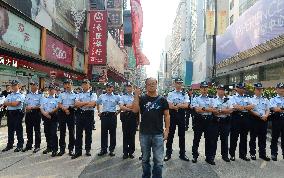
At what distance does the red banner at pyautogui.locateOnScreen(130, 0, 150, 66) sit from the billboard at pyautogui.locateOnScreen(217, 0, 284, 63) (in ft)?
24.7

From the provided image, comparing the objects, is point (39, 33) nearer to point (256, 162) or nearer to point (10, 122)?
point (10, 122)

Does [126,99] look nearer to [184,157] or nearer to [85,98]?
[85,98]

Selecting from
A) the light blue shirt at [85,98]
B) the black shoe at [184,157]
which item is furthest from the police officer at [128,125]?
the black shoe at [184,157]

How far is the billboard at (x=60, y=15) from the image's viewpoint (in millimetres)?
21688

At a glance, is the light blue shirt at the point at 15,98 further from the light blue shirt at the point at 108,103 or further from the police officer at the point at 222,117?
the police officer at the point at 222,117

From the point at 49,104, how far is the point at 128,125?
7.20 ft

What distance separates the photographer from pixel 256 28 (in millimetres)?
25109

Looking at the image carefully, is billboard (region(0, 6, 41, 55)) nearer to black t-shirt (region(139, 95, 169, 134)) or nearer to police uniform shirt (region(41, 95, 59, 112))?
police uniform shirt (region(41, 95, 59, 112))

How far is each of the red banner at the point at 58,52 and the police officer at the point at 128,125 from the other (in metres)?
15.7

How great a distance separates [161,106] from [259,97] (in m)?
4.76

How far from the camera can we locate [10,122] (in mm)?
10422

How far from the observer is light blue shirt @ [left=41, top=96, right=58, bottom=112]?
33.0 feet

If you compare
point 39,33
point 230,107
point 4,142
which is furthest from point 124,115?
point 39,33

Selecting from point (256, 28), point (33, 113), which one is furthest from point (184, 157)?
point (256, 28)
